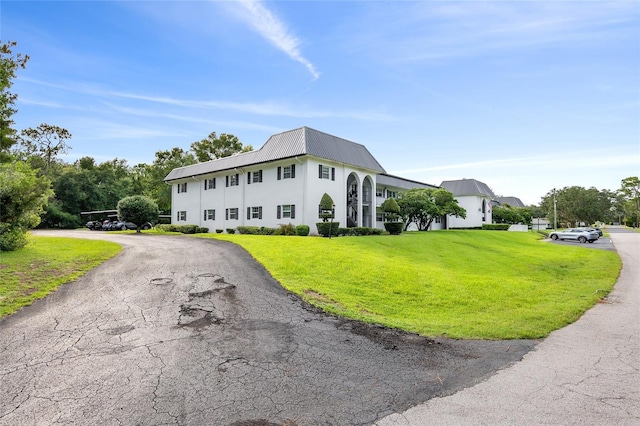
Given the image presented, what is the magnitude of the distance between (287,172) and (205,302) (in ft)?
66.2

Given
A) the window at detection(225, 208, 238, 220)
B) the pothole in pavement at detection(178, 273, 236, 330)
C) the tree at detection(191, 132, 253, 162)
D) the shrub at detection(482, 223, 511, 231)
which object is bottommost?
the pothole in pavement at detection(178, 273, 236, 330)

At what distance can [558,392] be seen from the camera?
438cm

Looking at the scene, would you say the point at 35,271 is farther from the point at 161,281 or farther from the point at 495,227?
the point at 495,227

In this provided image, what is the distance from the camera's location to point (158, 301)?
7.89m

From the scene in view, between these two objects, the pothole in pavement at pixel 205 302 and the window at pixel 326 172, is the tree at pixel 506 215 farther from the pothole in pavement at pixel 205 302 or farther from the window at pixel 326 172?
the pothole in pavement at pixel 205 302

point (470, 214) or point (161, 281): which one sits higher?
point (470, 214)

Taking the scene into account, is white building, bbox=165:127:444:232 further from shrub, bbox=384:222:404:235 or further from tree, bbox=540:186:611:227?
tree, bbox=540:186:611:227

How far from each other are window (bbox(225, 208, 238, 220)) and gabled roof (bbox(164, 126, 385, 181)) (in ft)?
12.3

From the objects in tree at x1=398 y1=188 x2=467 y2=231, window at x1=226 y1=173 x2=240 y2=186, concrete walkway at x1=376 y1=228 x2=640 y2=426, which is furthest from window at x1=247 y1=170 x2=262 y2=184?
concrete walkway at x1=376 y1=228 x2=640 y2=426

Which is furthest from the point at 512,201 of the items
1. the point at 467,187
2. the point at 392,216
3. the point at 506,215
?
the point at 392,216

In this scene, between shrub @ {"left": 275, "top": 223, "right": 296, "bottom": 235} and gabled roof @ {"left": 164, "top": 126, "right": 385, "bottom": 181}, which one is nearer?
shrub @ {"left": 275, "top": 223, "right": 296, "bottom": 235}

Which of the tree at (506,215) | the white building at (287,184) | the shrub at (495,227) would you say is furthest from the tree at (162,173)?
the tree at (506,215)

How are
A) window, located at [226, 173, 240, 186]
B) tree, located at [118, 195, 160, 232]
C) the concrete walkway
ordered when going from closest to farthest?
the concrete walkway, tree, located at [118, 195, 160, 232], window, located at [226, 173, 240, 186]

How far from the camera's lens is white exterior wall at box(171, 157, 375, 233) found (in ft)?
85.8
